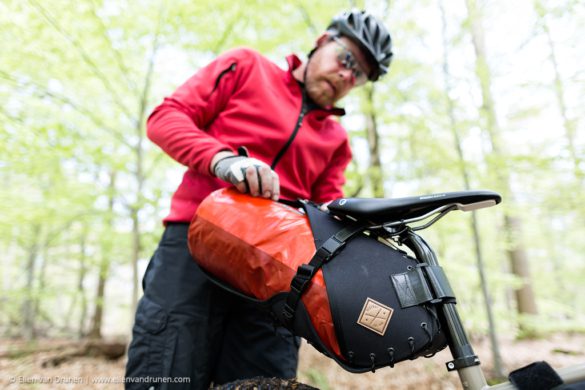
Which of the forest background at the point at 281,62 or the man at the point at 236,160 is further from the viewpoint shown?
the forest background at the point at 281,62

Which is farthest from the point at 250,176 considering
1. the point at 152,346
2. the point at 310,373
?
the point at 310,373

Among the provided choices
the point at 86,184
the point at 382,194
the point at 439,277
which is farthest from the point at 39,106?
the point at 439,277

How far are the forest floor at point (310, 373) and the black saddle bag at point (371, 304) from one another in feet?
11.8

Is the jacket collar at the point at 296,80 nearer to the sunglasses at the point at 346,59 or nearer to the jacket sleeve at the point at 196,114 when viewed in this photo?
→ the sunglasses at the point at 346,59

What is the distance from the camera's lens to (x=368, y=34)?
210cm

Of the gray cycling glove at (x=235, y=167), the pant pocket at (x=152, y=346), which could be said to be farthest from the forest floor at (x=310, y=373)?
the gray cycling glove at (x=235, y=167)

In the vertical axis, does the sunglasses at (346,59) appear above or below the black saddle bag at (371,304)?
above

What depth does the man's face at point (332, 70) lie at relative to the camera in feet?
6.57

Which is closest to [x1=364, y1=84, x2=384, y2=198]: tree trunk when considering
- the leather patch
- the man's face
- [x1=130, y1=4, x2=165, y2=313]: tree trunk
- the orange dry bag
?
the man's face

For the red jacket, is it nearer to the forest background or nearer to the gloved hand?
the gloved hand

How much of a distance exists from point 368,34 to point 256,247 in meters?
1.60

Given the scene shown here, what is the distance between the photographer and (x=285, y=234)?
1.27 metres

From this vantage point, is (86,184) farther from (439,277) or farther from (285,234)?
(439,277)

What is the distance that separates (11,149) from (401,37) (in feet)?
17.4
